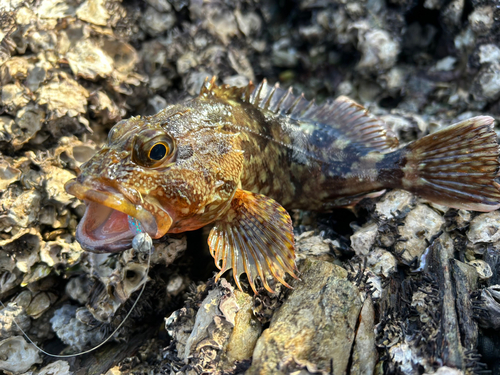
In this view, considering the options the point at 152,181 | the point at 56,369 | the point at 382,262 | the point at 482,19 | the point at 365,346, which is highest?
the point at 482,19

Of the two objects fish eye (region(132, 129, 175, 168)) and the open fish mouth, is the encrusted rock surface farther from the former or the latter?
fish eye (region(132, 129, 175, 168))

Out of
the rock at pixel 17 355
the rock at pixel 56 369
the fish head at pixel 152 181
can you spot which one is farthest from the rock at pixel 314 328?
the rock at pixel 17 355

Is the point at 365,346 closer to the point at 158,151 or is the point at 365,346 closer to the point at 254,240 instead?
the point at 254,240

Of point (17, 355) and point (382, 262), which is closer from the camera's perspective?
point (382, 262)

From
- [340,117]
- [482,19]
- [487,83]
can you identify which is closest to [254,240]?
[340,117]

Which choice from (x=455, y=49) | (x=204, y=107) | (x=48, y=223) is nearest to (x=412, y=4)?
(x=455, y=49)

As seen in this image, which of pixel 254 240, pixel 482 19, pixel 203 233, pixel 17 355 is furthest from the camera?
pixel 482 19

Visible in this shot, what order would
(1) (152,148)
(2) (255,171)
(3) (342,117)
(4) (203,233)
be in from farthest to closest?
(3) (342,117)
(4) (203,233)
(2) (255,171)
(1) (152,148)

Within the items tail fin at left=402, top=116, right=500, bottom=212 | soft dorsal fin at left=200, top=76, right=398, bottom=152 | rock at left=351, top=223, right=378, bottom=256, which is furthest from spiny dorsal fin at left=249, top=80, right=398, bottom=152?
rock at left=351, top=223, right=378, bottom=256
